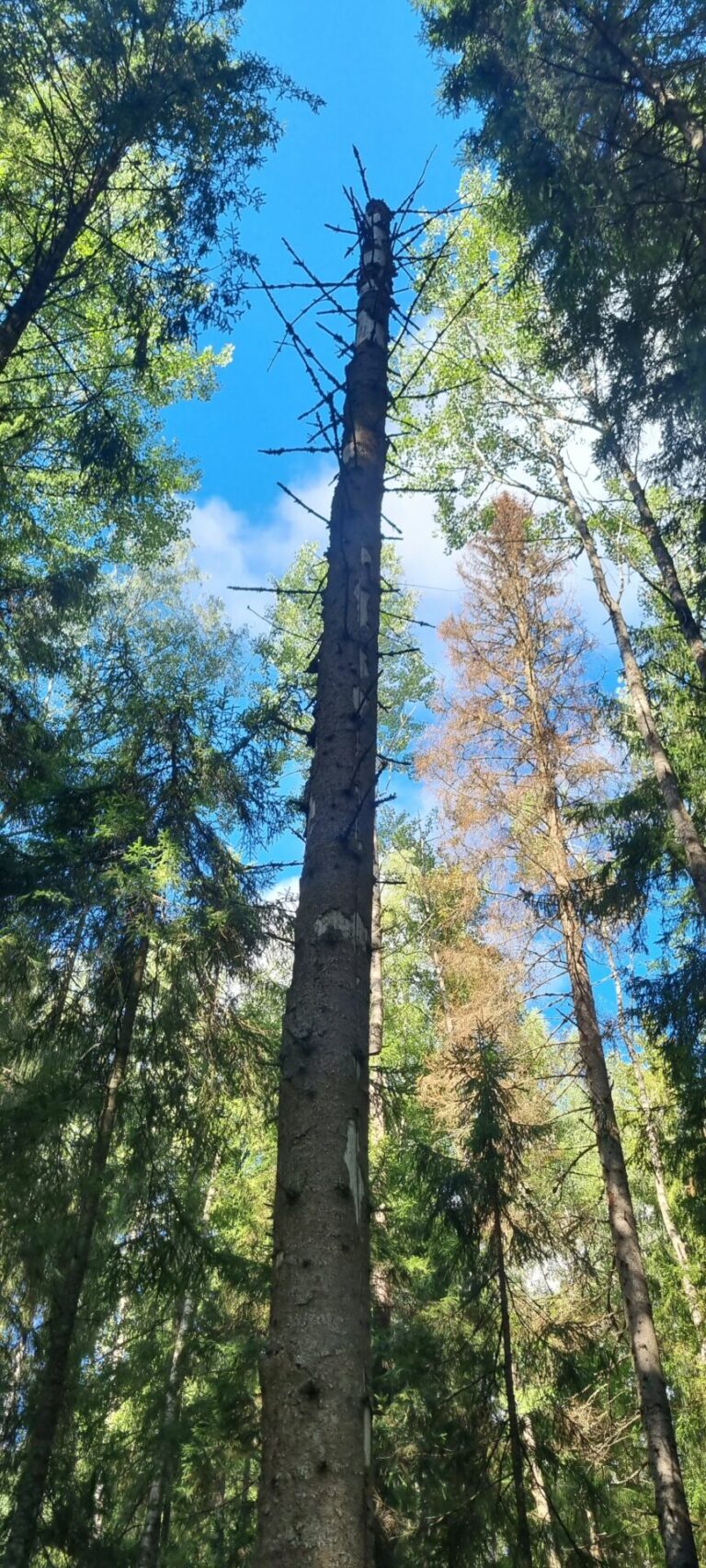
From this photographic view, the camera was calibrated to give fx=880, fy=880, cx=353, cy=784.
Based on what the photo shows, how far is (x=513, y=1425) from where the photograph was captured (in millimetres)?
6035

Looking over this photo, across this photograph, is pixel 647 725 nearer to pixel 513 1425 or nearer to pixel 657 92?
pixel 657 92

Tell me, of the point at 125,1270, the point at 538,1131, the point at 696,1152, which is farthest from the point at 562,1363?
the point at 125,1270

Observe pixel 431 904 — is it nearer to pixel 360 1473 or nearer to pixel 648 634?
pixel 648 634

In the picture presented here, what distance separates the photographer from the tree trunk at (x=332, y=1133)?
190 centimetres

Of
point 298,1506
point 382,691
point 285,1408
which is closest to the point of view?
point 298,1506

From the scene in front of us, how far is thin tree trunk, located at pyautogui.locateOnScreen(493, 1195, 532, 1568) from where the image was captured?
554 cm

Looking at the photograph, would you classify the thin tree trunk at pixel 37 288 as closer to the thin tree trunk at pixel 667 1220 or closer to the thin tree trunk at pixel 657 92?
the thin tree trunk at pixel 657 92

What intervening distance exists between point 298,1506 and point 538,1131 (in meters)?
5.93

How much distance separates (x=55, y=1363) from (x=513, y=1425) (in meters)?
3.14

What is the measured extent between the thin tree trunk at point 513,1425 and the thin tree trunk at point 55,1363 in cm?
295

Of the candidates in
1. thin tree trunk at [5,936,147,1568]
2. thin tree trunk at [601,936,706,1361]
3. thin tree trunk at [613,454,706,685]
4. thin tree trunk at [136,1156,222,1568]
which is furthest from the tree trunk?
thin tree trunk at [601,936,706,1361]

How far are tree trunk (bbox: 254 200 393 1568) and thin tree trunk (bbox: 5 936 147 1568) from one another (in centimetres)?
418

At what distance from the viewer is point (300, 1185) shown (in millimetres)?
2355

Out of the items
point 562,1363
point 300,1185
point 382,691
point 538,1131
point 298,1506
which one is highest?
point 382,691
